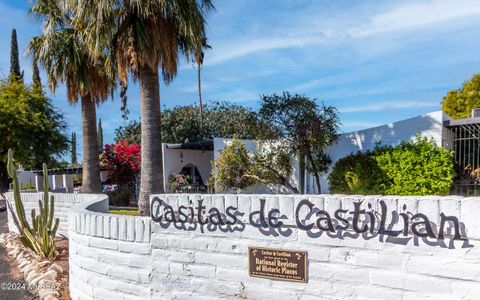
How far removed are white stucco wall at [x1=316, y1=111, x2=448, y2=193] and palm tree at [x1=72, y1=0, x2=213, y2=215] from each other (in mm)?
6766

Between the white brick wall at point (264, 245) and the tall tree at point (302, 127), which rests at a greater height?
the tall tree at point (302, 127)

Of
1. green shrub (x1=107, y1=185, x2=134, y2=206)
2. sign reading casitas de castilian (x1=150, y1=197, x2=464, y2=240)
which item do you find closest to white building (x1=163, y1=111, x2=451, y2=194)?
green shrub (x1=107, y1=185, x2=134, y2=206)

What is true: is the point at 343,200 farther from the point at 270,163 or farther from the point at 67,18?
the point at 67,18

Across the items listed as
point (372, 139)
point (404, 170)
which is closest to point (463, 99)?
point (372, 139)

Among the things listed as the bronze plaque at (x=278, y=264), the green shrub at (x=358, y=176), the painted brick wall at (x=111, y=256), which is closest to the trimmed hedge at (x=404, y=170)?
the green shrub at (x=358, y=176)

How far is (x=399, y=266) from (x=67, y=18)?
53.0 feet

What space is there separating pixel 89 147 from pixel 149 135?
6075mm

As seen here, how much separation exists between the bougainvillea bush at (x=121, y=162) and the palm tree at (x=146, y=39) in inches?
371

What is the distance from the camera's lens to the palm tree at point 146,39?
11102mm

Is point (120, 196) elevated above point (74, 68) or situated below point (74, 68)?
below

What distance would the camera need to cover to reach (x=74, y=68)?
51.0ft

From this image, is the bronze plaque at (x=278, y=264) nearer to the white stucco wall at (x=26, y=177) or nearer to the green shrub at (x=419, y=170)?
the green shrub at (x=419, y=170)

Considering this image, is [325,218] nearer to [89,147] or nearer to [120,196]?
[89,147]

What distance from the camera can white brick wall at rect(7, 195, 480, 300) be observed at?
3408mm
